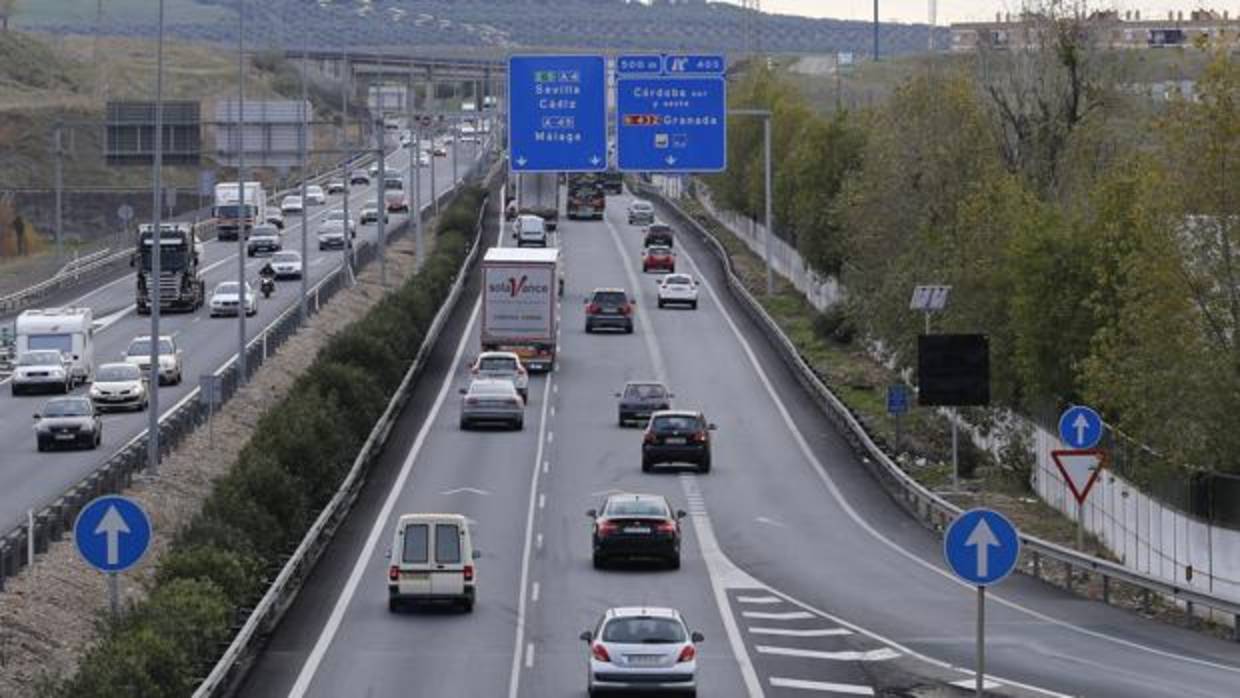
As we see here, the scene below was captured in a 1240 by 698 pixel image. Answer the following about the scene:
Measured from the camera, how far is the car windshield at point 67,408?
58.4m

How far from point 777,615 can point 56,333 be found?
38.3 meters

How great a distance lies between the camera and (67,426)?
57938 mm

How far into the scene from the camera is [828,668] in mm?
32500

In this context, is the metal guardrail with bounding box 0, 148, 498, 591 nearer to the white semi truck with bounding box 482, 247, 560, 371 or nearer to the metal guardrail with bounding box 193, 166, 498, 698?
the metal guardrail with bounding box 193, 166, 498, 698

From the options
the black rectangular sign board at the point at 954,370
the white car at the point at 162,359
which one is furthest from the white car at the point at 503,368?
the black rectangular sign board at the point at 954,370

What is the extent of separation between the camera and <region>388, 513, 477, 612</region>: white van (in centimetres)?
3722

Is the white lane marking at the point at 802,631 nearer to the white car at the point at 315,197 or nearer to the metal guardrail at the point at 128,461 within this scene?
the metal guardrail at the point at 128,461

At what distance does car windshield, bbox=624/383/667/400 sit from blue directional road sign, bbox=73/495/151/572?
42.4 meters

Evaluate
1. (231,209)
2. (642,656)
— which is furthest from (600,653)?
(231,209)

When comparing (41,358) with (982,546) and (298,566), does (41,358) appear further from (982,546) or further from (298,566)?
(982,546)

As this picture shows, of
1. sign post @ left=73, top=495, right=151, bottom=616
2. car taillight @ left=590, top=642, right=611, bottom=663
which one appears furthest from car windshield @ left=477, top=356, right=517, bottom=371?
sign post @ left=73, top=495, right=151, bottom=616

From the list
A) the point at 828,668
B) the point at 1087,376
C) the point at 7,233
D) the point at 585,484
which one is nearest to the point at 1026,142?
the point at 585,484

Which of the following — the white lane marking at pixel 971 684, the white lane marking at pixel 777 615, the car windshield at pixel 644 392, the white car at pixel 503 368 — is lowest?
the white lane marking at pixel 777 615

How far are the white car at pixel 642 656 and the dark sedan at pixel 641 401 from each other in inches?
1389
